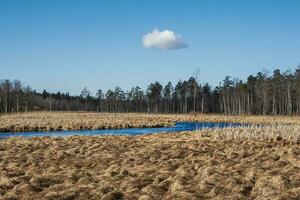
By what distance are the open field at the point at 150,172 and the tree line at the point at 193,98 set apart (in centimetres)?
6122

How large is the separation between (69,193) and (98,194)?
694 mm

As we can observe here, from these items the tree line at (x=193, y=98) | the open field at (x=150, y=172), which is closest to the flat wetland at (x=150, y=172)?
the open field at (x=150, y=172)

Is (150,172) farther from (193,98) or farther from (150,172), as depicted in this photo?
(193,98)

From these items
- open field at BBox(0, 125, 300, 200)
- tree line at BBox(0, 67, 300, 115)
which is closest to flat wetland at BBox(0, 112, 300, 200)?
open field at BBox(0, 125, 300, 200)

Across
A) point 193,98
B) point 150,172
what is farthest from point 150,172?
point 193,98

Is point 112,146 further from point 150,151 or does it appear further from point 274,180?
point 274,180

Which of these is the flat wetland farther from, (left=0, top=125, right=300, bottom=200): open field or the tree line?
the tree line

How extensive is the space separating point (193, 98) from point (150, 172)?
109354 mm

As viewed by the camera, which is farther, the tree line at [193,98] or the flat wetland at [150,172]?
the tree line at [193,98]

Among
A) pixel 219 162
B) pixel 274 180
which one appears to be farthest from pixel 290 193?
pixel 219 162

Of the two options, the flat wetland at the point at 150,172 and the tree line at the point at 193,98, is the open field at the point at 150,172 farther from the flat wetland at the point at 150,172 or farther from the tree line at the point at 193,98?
the tree line at the point at 193,98

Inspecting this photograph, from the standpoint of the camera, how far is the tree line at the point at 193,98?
87.3 meters

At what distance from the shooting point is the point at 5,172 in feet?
42.9

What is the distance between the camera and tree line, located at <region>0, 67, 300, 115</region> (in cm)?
8731
